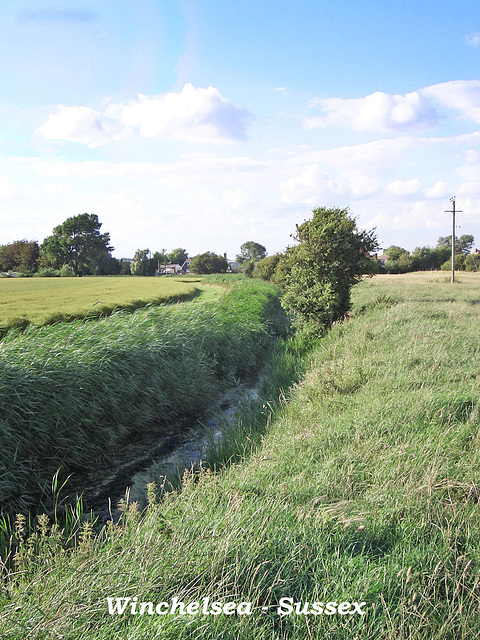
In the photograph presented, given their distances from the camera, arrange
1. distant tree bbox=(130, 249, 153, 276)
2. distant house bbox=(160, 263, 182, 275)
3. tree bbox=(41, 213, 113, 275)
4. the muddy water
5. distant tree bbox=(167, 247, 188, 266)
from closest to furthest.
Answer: the muddy water → tree bbox=(41, 213, 113, 275) → distant tree bbox=(130, 249, 153, 276) → distant house bbox=(160, 263, 182, 275) → distant tree bbox=(167, 247, 188, 266)

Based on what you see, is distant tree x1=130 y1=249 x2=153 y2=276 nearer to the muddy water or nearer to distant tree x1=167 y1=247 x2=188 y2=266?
distant tree x1=167 y1=247 x2=188 y2=266

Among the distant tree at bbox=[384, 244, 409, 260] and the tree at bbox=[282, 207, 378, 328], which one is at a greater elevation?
the distant tree at bbox=[384, 244, 409, 260]

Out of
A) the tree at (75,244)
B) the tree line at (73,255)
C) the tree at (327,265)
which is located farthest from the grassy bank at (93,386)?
the tree at (75,244)

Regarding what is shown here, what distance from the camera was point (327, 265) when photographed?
551 inches

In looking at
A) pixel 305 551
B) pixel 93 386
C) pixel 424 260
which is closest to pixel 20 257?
pixel 93 386

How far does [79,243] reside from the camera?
46500 millimetres

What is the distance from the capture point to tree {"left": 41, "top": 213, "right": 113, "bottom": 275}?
135 ft

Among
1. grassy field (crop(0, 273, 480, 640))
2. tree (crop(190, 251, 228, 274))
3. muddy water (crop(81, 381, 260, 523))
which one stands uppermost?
tree (crop(190, 251, 228, 274))

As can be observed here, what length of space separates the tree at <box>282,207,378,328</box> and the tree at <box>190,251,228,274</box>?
215ft

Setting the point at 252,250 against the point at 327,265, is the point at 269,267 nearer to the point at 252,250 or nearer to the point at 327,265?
the point at 327,265

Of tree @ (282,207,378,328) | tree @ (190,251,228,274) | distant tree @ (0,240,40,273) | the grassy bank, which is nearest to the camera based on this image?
the grassy bank

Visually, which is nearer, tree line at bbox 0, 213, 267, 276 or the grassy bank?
the grassy bank

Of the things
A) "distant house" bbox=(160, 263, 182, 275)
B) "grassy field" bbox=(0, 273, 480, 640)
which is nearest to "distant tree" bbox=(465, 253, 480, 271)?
A: "distant house" bbox=(160, 263, 182, 275)

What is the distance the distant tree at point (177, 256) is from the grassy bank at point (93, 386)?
10354 cm
